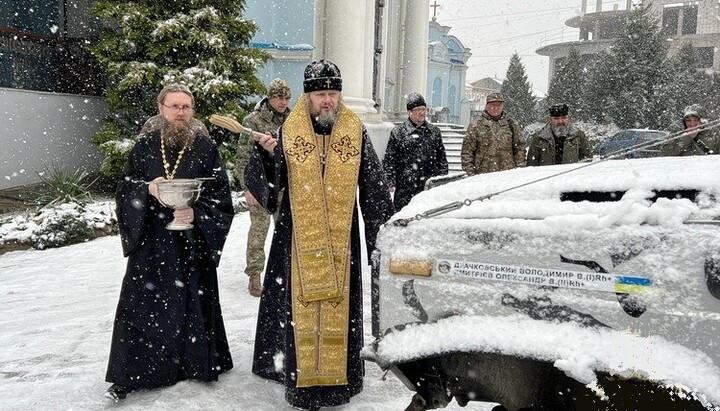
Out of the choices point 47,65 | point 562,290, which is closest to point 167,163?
point 562,290

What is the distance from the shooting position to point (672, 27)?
165 feet

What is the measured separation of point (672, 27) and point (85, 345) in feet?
181

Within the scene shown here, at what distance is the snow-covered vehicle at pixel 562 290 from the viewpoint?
1.90 meters

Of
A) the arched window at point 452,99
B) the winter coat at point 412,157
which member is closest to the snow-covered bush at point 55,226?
the winter coat at point 412,157

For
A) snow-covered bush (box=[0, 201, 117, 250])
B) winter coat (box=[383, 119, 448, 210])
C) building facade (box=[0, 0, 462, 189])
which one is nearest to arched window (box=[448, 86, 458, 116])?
building facade (box=[0, 0, 462, 189])

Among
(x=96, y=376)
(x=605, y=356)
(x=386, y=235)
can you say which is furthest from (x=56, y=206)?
(x=605, y=356)

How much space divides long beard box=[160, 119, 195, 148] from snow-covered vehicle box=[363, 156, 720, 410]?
1765mm

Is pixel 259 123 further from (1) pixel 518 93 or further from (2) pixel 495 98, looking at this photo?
(1) pixel 518 93

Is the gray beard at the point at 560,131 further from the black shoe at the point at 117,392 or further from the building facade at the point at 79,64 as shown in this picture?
the building facade at the point at 79,64

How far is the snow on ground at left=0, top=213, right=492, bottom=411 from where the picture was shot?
11.9 ft

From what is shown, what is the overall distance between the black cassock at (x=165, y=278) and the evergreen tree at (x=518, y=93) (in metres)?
36.3

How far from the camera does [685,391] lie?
1.90 meters

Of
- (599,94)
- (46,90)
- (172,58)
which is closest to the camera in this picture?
(172,58)

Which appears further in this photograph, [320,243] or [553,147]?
[553,147]
